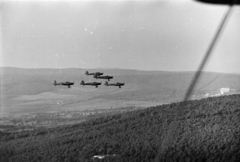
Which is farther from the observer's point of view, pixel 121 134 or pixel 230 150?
pixel 121 134

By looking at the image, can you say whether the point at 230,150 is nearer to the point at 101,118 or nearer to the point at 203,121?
the point at 203,121

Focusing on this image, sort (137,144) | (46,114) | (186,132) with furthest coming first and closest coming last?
(46,114) → (186,132) → (137,144)

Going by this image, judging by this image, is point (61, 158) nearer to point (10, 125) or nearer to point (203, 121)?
point (203, 121)

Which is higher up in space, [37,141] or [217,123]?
A: [217,123]

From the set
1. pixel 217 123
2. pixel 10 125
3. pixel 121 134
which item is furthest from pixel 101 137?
pixel 10 125

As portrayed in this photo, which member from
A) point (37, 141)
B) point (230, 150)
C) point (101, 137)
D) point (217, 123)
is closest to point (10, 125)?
point (37, 141)

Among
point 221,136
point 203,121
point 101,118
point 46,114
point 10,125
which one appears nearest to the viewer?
point 221,136
